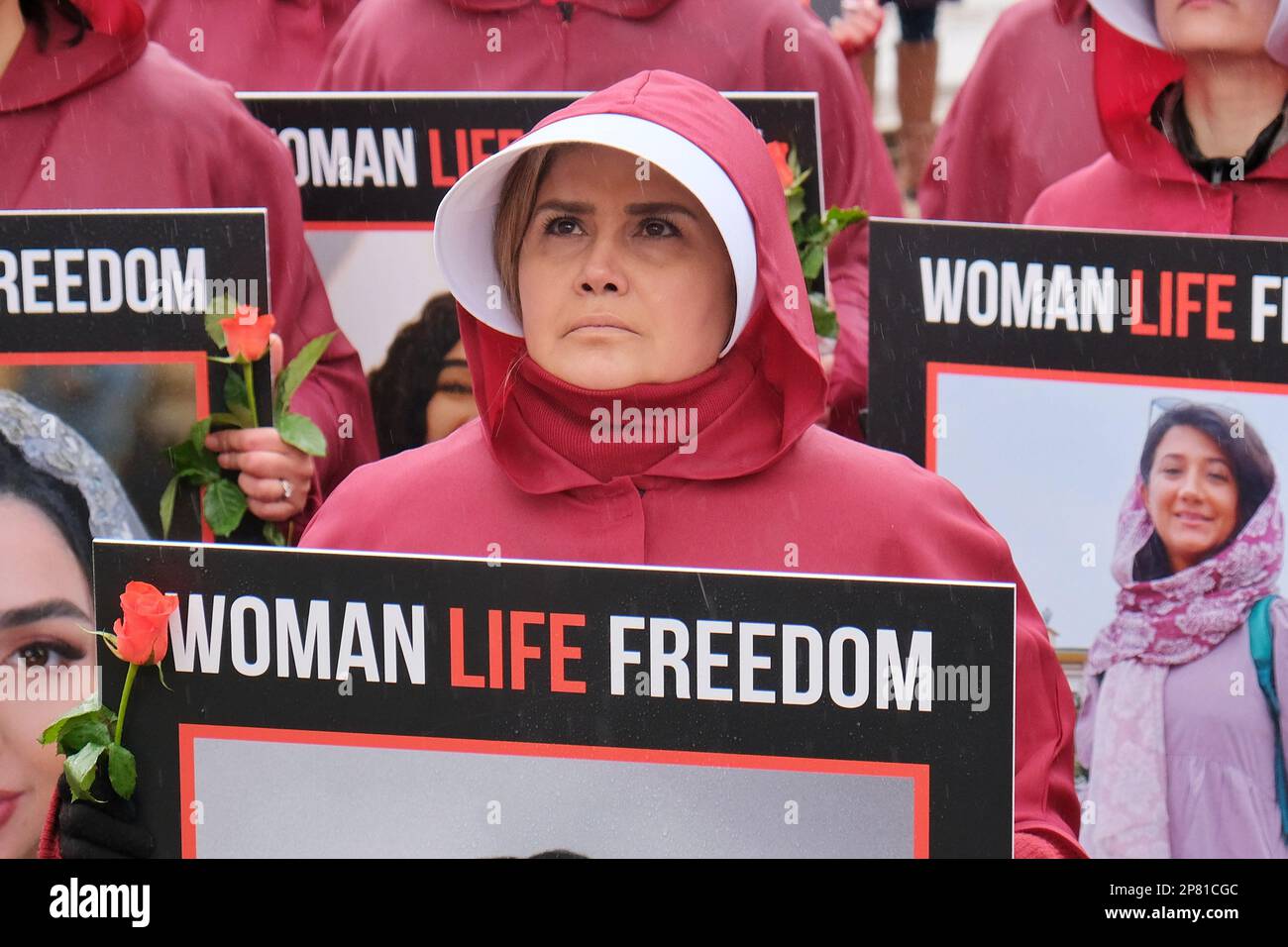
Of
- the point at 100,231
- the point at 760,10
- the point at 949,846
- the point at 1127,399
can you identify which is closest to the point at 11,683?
the point at 100,231

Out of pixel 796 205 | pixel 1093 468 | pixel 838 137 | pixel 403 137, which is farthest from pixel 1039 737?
pixel 838 137

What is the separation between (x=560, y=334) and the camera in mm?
2695

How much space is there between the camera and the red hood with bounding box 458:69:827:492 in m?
2.68

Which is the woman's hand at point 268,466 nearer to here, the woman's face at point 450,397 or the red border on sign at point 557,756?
the woman's face at point 450,397

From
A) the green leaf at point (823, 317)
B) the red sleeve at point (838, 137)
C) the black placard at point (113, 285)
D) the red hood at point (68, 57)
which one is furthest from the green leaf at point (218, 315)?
the red sleeve at point (838, 137)

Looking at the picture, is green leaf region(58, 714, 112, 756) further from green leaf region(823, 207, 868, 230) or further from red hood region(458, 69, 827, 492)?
green leaf region(823, 207, 868, 230)

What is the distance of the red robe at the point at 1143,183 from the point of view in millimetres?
3695

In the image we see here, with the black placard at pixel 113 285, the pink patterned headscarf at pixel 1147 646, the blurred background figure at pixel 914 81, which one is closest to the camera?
the pink patterned headscarf at pixel 1147 646

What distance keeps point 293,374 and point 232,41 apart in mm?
1898

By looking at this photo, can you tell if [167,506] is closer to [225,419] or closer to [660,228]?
[225,419]

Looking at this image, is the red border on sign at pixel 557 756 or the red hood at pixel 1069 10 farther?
the red hood at pixel 1069 10

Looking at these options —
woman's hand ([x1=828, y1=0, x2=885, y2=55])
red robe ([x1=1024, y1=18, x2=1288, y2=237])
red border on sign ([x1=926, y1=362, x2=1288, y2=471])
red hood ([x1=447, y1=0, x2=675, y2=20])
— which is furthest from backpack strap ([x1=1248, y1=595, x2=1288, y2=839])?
woman's hand ([x1=828, y1=0, x2=885, y2=55])

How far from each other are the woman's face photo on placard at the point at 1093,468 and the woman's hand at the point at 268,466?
1.09m

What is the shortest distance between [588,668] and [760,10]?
2.43 metres
